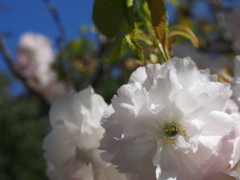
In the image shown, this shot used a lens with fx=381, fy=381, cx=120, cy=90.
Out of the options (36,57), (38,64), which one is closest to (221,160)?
(38,64)

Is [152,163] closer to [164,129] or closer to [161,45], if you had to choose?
[164,129]

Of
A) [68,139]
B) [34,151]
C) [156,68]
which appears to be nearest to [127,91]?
[156,68]

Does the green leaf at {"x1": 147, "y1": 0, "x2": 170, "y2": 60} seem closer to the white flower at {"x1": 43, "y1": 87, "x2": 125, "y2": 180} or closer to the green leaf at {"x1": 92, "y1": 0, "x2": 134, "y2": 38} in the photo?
the green leaf at {"x1": 92, "y1": 0, "x2": 134, "y2": 38}

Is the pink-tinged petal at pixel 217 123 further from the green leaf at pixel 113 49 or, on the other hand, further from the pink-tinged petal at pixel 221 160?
the green leaf at pixel 113 49

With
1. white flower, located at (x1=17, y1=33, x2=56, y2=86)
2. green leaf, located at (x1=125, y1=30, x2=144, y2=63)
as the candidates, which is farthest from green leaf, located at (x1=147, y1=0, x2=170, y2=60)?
white flower, located at (x1=17, y1=33, x2=56, y2=86)

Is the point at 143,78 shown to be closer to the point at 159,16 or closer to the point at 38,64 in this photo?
the point at 159,16

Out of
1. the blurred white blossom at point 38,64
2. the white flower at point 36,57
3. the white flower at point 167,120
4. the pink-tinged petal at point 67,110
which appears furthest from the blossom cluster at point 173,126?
the white flower at point 36,57
